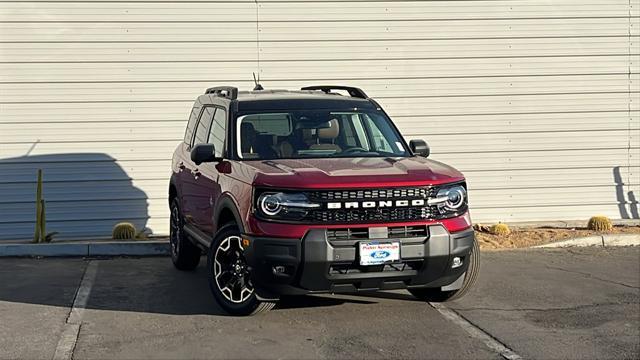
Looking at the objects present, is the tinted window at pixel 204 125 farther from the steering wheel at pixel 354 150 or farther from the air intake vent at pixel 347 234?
the air intake vent at pixel 347 234

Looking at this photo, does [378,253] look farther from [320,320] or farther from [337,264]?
[320,320]

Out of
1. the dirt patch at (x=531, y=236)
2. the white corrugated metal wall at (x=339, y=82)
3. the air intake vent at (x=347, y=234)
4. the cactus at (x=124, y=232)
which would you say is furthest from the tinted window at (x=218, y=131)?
the dirt patch at (x=531, y=236)

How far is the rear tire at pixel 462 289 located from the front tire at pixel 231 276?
1.48m

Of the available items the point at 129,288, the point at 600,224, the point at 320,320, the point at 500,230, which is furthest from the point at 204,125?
the point at 600,224

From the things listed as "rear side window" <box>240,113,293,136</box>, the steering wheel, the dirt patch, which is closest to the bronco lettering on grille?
the steering wheel

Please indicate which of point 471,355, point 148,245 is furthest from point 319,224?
point 148,245

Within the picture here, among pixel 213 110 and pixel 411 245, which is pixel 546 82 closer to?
pixel 213 110

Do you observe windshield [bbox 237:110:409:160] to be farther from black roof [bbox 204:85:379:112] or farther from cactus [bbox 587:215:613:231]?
cactus [bbox 587:215:613:231]

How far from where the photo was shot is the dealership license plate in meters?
6.57

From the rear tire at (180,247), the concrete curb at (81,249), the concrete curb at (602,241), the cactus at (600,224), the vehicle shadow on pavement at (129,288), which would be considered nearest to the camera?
the vehicle shadow on pavement at (129,288)

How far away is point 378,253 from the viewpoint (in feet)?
21.7

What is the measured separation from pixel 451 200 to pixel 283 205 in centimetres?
136

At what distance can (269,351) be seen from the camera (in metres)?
6.34

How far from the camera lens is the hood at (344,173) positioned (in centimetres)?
671
